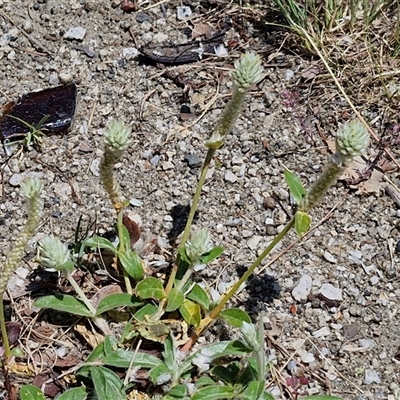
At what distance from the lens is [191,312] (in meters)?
2.57

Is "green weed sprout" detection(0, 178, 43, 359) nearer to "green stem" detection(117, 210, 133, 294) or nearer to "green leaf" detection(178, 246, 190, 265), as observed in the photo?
"green stem" detection(117, 210, 133, 294)

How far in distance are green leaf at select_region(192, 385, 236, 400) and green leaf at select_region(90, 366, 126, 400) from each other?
23cm

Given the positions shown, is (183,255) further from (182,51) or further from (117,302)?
(182,51)

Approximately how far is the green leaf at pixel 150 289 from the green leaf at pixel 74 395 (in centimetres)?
35

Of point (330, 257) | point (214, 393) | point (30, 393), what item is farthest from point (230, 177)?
point (30, 393)

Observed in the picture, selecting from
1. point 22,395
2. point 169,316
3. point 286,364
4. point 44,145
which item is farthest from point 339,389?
point 44,145

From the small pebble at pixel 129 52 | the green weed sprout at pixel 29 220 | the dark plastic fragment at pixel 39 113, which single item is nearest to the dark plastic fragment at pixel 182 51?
the small pebble at pixel 129 52

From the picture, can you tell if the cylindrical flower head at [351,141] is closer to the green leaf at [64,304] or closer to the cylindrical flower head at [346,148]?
the cylindrical flower head at [346,148]

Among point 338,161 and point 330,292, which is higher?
point 338,161

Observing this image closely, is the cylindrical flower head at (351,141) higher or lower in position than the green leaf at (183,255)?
higher

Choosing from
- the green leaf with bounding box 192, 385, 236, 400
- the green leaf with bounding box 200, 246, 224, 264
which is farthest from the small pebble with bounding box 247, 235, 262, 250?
A: the green leaf with bounding box 192, 385, 236, 400

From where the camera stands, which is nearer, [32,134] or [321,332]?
[321,332]

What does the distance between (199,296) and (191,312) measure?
6cm

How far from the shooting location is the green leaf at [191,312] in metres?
2.55
